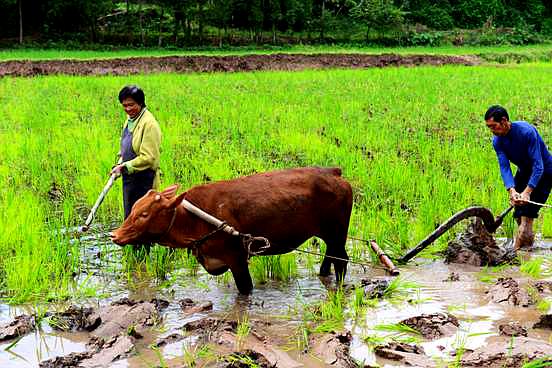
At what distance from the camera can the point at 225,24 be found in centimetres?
3772

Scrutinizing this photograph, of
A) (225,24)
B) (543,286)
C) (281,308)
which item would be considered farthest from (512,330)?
(225,24)

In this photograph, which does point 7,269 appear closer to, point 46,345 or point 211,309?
point 46,345

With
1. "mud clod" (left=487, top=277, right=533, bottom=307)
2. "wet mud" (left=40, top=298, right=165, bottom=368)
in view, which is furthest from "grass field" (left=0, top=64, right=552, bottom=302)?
"mud clod" (left=487, top=277, right=533, bottom=307)

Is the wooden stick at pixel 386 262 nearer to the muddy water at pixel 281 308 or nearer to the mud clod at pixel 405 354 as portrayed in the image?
the muddy water at pixel 281 308

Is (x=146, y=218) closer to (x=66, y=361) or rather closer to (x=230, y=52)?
(x=66, y=361)

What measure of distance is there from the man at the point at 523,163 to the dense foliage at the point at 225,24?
103 feet

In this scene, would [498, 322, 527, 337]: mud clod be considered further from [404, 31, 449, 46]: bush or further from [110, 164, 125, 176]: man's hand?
[404, 31, 449, 46]: bush

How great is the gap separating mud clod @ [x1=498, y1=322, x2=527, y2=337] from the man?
1.77 m

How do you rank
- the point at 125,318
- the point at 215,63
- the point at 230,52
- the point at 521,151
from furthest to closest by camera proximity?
the point at 230,52 < the point at 215,63 < the point at 521,151 < the point at 125,318

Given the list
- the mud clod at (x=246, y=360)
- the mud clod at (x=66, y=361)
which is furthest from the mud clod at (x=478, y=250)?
the mud clod at (x=66, y=361)

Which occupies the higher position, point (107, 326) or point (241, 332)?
point (241, 332)

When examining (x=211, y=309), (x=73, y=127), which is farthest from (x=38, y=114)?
(x=211, y=309)

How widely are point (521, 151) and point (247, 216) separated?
2631mm

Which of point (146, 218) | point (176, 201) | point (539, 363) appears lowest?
point (539, 363)
